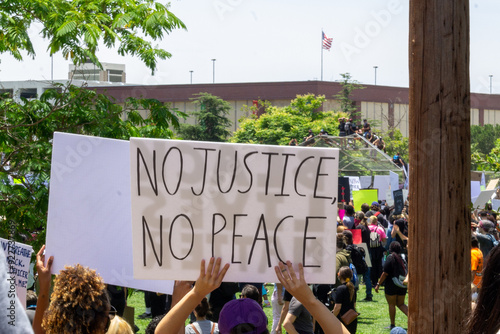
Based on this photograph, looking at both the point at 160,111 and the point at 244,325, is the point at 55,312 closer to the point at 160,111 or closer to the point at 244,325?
the point at 244,325

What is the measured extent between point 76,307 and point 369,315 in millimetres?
10204

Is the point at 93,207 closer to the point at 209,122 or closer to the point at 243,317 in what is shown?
the point at 243,317

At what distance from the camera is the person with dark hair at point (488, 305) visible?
1711mm

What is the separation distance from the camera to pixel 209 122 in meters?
62.2

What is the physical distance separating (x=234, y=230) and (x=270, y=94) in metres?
63.3

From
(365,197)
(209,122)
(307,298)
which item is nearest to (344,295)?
(307,298)

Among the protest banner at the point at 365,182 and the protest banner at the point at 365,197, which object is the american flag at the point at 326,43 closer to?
the protest banner at the point at 365,182

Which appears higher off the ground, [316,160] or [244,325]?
[316,160]

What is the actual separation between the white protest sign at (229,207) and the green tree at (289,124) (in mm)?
48216

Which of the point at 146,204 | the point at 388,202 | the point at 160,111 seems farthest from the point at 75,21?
the point at 388,202

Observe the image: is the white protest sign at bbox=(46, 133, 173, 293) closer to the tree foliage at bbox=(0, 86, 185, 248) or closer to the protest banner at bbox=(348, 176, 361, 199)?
the tree foliage at bbox=(0, 86, 185, 248)

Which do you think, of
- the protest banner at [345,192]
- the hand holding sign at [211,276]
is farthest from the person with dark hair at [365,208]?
the hand holding sign at [211,276]

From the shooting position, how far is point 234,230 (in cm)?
314

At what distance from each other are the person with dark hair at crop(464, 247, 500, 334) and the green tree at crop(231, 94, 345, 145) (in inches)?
1947
